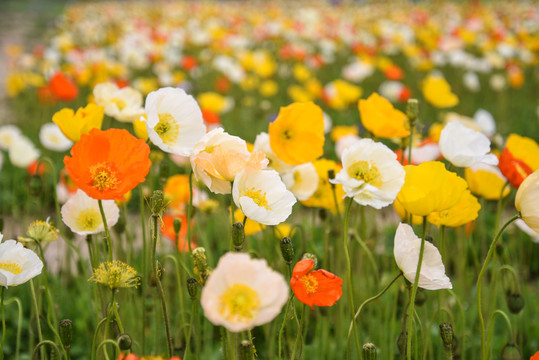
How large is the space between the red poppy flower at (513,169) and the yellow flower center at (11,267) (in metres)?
1.05

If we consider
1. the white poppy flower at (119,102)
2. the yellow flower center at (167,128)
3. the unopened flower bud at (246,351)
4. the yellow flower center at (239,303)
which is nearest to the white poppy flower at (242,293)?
the yellow flower center at (239,303)

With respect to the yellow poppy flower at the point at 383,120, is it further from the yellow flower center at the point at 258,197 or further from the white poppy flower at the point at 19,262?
the white poppy flower at the point at 19,262

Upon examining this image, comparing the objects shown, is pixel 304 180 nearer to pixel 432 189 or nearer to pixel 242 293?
pixel 432 189

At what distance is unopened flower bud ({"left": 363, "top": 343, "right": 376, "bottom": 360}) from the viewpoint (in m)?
0.96

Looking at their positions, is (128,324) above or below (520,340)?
above

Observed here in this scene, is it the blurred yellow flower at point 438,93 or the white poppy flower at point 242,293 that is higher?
the blurred yellow flower at point 438,93

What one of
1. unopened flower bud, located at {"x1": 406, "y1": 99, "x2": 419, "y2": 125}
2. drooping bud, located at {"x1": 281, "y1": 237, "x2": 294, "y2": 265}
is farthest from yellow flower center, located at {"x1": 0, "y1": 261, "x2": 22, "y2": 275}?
unopened flower bud, located at {"x1": 406, "y1": 99, "x2": 419, "y2": 125}

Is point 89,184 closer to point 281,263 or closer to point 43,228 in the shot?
point 43,228

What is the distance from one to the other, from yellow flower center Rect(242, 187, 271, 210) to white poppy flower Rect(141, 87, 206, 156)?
0.59 ft

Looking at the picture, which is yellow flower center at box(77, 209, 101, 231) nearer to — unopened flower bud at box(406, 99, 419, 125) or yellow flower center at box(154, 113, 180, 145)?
yellow flower center at box(154, 113, 180, 145)

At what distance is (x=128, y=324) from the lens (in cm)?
150

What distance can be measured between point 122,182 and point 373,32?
6571 millimetres

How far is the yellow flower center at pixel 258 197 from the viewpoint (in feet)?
3.31

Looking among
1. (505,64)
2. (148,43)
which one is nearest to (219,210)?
(148,43)
